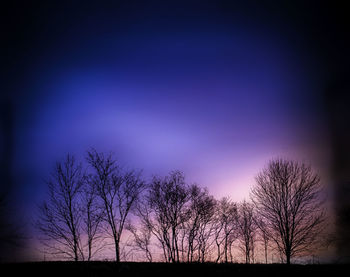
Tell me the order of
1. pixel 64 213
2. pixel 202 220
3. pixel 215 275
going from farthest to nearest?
pixel 202 220, pixel 64 213, pixel 215 275

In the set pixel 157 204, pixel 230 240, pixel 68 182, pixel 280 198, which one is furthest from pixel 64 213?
pixel 230 240

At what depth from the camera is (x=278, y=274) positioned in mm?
14188

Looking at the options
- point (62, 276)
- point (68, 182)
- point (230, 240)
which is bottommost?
point (230, 240)

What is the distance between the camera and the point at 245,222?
5056 cm

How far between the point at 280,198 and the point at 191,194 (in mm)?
12024

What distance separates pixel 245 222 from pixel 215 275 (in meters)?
40.2

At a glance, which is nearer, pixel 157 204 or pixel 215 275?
pixel 215 275

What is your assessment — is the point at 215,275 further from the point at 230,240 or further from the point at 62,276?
the point at 230,240

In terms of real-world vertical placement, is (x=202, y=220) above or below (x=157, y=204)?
below

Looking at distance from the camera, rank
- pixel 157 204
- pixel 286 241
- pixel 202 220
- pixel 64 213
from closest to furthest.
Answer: pixel 64 213, pixel 286 241, pixel 157 204, pixel 202 220

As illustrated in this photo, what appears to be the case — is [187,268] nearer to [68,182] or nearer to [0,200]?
[68,182]

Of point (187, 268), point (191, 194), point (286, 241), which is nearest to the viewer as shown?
point (187, 268)

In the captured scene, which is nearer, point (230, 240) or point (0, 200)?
point (0, 200)

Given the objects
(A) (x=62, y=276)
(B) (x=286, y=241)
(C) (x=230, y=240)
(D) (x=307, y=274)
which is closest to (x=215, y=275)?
(D) (x=307, y=274)
